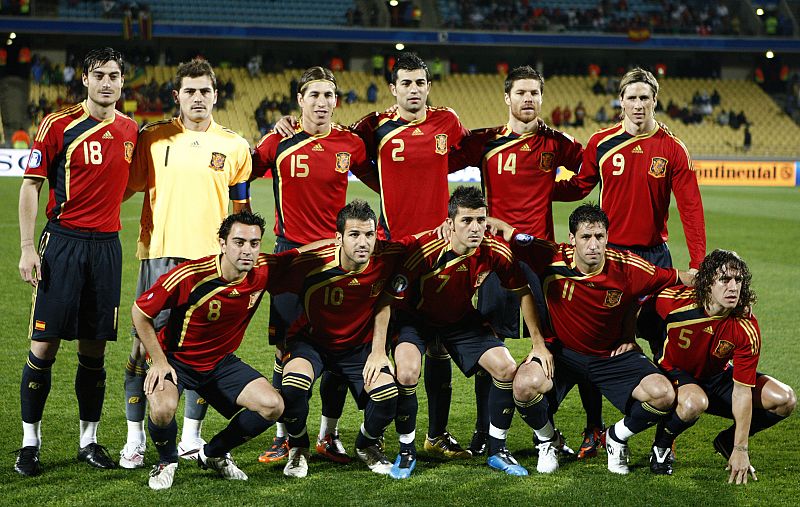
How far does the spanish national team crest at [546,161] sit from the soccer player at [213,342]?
164 cm

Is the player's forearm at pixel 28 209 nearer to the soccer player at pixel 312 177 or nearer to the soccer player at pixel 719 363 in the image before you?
the soccer player at pixel 312 177

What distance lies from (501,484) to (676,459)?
1.13 metres

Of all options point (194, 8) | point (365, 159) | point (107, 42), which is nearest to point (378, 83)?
point (194, 8)

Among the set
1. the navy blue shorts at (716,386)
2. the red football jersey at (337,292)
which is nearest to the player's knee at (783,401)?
the navy blue shorts at (716,386)

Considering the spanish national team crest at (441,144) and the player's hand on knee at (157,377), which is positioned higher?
the spanish national team crest at (441,144)

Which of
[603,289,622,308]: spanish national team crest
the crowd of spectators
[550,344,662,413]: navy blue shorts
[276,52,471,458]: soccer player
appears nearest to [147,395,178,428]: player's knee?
[276,52,471,458]: soccer player

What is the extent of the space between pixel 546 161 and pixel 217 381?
226 cm

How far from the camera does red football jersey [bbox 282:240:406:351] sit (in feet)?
16.0

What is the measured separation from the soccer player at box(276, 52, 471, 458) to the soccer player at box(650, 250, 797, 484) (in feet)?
4.01

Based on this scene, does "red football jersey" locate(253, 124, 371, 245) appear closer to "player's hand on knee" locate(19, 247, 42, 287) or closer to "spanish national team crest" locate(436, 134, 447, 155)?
"spanish national team crest" locate(436, 134, 447, 155)

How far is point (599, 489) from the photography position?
15.2 ft

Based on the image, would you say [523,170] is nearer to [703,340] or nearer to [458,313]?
[458,313]

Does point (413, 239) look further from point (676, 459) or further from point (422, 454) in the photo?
point (676, 459)

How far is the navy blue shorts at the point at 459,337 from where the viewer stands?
5027 mm
